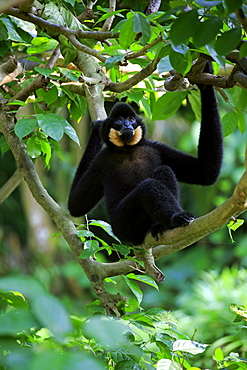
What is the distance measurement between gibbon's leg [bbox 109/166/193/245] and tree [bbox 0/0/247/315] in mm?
163

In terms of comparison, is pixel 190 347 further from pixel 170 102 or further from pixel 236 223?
pixel 170 102

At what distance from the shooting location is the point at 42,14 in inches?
134

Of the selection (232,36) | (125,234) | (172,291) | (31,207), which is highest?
(232,36)

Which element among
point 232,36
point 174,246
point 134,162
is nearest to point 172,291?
point 134,162

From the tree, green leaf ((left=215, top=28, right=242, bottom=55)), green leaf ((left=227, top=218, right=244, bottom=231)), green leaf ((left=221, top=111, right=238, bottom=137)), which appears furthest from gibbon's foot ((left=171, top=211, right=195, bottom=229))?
green leaf ((left=215, top=28, right=242, bottom=55))

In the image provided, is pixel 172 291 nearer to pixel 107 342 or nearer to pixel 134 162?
pixel 134 162

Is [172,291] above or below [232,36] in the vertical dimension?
below

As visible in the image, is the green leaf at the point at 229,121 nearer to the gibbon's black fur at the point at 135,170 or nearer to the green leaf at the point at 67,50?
the gibbon's black fur at the point at 135,170

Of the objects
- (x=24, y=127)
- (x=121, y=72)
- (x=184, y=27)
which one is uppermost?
(x=184, y=27)

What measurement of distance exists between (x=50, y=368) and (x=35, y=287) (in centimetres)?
16

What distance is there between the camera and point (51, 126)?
8.86 ft

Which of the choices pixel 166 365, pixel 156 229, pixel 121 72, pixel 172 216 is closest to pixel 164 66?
pixel 172 216

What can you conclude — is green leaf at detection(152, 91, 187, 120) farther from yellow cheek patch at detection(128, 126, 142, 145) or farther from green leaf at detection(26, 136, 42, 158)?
yellow cheek patch at detection(128, 126, 142, 145)

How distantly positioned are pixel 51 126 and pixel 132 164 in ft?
4.08
